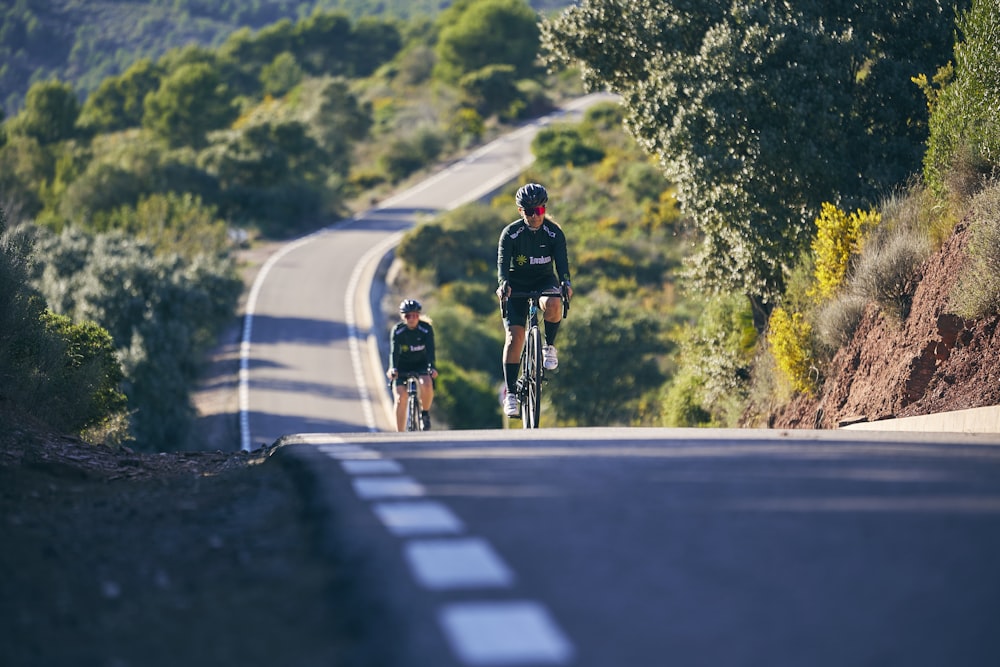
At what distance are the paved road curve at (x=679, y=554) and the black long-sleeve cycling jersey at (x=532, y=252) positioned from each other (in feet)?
16.0

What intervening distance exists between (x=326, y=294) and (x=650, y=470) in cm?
5233

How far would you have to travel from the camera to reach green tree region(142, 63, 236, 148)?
305ft

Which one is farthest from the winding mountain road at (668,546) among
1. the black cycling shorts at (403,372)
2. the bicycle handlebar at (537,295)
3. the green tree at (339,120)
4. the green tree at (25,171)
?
the green tree at (339,120)

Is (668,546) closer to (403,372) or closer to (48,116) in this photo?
(403,372)

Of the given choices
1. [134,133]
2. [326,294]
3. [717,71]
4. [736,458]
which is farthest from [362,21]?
[736,458]

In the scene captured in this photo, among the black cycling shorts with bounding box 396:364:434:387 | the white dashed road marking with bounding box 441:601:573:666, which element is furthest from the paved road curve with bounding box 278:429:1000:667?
Answer: the black cycling shorts with bounding box 396:364:434:387

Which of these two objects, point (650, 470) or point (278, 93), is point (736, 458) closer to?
point (650, 470)

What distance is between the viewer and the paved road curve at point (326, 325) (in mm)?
42562

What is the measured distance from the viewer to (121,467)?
35.5 ft

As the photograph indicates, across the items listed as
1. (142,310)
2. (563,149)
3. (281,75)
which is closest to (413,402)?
(142,310)

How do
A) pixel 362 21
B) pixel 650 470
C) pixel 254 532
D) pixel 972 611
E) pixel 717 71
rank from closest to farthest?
pixel 972 611 < pixel 254 532 < pixel 650 470 < pixel 717 71 < pixel 362 21

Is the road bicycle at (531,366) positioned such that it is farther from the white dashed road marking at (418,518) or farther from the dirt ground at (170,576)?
the white dashed road marking at (418,518)

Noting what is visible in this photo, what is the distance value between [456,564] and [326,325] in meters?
49.9

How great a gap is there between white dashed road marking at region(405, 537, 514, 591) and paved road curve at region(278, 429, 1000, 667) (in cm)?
1
